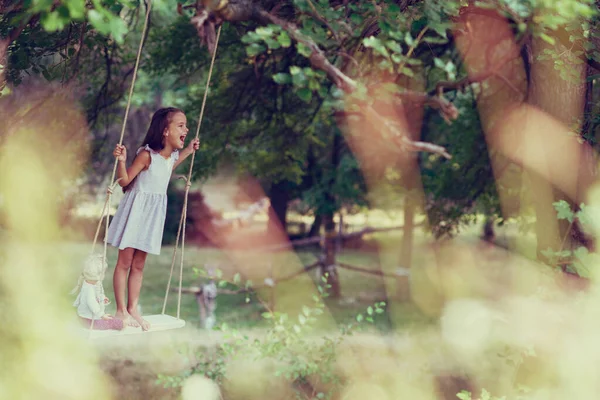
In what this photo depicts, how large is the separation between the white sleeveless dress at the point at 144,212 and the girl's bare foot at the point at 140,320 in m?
0.42

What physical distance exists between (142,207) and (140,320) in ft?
2.43

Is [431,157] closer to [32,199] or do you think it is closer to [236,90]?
[236,90]

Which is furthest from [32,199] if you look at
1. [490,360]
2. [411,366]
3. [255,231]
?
[255,231]

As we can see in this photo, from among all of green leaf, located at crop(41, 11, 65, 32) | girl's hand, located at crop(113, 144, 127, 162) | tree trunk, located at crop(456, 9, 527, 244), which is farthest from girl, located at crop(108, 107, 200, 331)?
tree trunk, located at crop(456, 9, 527, 244)

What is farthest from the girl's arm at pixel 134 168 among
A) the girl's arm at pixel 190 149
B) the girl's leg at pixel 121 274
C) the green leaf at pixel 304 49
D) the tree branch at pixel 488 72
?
the tree branch at pixel 488 72

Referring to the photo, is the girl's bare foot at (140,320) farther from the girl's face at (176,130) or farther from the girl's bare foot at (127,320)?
the girl's face at (176,130)

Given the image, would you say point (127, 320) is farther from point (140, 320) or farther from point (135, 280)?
point (135, 280)

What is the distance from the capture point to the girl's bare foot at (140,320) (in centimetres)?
442

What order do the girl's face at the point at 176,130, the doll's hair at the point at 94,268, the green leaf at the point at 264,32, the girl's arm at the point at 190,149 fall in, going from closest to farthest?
the doll's hair at the point at 94,268
the girl's face at the point at 176,130
the girl's arm at the point at 190,149
the green leaf at the point at 264,32

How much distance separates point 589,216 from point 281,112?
219 inches

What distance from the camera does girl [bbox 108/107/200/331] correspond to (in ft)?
14.7

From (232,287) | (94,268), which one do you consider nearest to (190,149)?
(94,268)

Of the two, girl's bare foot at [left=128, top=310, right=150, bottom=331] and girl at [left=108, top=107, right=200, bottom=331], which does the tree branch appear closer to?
girl at [left=108, top=107, right=200, bottom=331]

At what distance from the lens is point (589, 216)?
4.23 m
